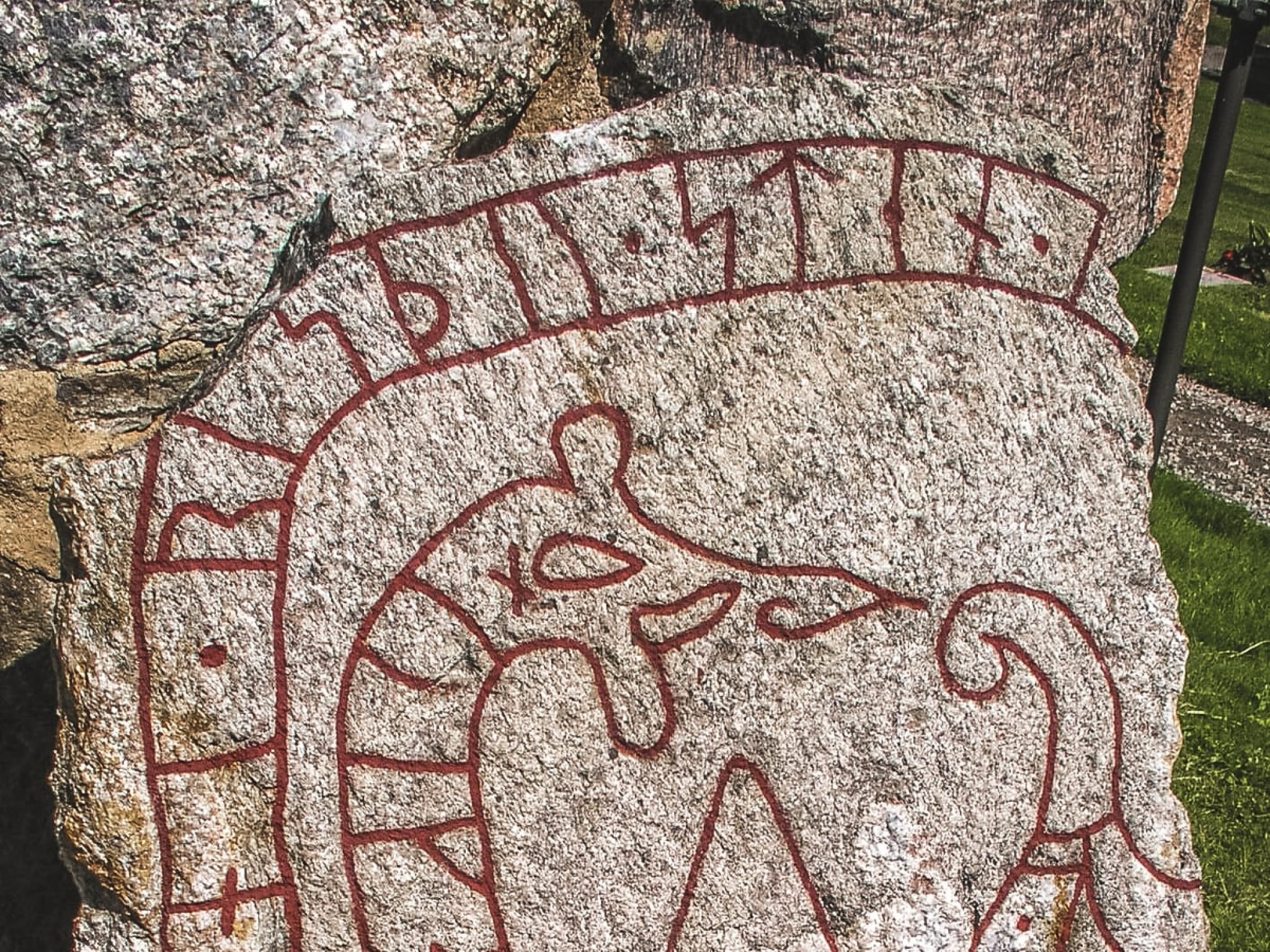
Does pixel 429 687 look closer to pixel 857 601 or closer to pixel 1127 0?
pixel 857 601

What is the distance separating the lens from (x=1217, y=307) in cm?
617

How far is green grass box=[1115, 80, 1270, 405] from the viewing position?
5266 millimetres

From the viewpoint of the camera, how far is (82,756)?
1460 mm

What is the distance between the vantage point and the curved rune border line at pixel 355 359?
1.44m

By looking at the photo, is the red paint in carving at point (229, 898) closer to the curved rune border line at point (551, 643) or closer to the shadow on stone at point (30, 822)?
the curved rune border line at point (551, 643)

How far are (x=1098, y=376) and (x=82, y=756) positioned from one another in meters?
1.32

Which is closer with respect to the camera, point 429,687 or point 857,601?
point 429,687

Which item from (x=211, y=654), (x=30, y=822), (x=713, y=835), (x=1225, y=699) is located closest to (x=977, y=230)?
(x=713, y=835)

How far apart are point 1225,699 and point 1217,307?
140 inches

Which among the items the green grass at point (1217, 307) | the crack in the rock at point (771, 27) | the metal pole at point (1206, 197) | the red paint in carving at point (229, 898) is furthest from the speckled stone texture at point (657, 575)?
the green grass at point (1217, 307)

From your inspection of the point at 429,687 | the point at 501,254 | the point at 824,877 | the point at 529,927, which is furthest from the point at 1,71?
the point at 824,877

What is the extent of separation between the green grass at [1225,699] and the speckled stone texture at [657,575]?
109 cm

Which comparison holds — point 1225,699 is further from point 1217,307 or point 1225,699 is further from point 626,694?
point 1217,307

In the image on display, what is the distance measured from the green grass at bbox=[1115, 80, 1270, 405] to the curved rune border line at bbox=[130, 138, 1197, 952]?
95.8 inches
